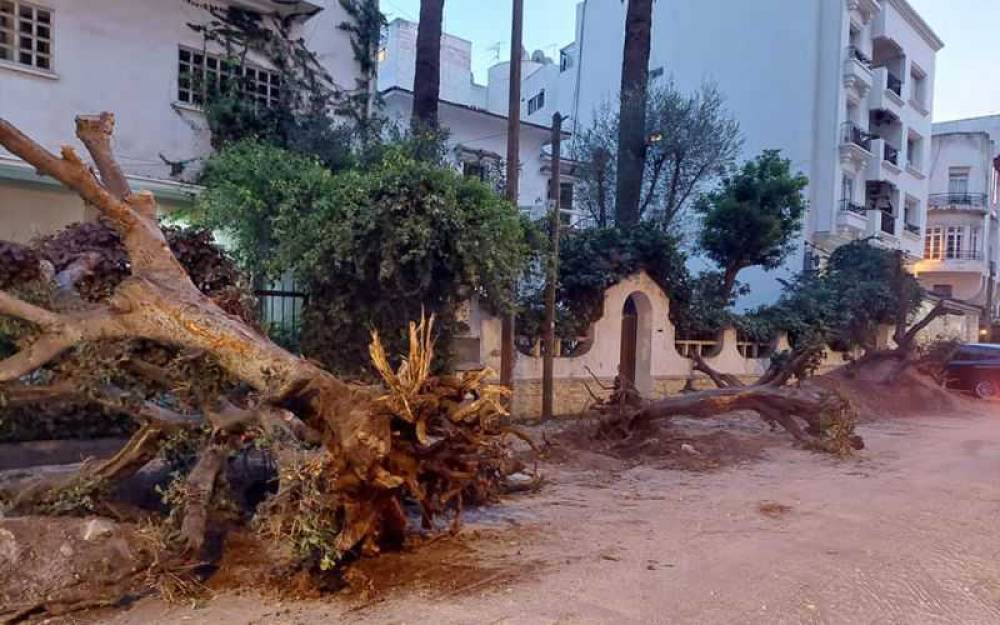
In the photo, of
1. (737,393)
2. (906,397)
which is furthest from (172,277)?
(906,397)

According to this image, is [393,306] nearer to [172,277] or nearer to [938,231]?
[172,277]

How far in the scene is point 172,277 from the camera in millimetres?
5375

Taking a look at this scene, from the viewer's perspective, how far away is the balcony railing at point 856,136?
2719 cm

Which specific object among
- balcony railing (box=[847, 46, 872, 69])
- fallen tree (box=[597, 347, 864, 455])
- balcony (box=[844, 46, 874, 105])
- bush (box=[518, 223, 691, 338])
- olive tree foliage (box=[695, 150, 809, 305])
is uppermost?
balcony railing (box=[847, 46, 872, 69])

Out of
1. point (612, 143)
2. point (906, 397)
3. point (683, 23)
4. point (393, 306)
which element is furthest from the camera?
point (683, 23)

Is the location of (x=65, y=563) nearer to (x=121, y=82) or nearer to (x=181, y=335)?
(x=181, y=335)

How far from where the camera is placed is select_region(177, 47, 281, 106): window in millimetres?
13586

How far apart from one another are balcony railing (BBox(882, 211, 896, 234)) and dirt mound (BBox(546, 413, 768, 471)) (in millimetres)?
21668

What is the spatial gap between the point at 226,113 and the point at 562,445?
837cm

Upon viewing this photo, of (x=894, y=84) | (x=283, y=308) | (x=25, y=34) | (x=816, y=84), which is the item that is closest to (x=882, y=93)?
(x=894, y=84)

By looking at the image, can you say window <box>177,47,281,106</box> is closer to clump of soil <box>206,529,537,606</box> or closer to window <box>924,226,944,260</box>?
clump of soil <box>206,529,537,606</box>

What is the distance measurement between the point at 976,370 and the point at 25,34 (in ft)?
73.2

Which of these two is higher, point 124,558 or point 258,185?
point 258,185

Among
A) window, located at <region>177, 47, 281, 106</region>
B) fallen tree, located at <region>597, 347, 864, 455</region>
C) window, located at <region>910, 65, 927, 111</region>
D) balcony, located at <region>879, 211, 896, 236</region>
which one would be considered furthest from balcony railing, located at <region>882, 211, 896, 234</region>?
window, located at <region>177, 47, 281, 106</region>
